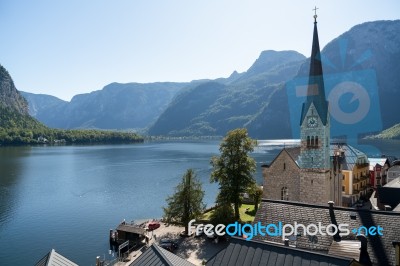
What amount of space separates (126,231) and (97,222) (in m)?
15.8

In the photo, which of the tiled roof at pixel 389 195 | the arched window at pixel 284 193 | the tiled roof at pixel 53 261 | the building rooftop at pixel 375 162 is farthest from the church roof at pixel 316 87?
the building rooftop at pixel 375 162

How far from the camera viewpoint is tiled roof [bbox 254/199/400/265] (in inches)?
798

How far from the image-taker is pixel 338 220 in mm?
23109

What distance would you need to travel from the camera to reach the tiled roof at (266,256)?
14.0 m

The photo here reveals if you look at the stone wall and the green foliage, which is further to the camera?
the green foliage

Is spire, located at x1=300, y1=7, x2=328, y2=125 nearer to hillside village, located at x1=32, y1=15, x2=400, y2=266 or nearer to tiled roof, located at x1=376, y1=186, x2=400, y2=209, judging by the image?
hillside village, located at x1=32, y1=15, x2=400, y2=266

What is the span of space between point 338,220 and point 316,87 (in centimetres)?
1854

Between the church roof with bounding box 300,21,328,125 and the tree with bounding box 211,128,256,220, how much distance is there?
10.2m

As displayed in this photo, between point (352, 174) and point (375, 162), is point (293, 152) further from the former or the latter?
point (375, 162)

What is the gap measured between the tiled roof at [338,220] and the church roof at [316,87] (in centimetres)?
1531

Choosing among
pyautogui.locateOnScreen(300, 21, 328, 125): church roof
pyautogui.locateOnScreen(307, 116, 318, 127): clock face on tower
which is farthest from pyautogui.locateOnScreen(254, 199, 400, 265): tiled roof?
pyautogui.locateOnScreen(300, 21, 328, 125): church roof

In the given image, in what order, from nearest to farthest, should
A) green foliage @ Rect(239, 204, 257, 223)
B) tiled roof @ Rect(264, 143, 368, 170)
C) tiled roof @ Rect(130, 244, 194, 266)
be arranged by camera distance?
tiled roof @ Rect(130, 244, 194, 266)
green foliage @ Rect(239, 204, 257, 223)
tiled roof @ Rect(264, 143, 368, 170)

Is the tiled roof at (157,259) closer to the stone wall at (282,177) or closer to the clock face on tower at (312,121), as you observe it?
the clock face on tower at (312,121)

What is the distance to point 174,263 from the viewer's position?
15.0 metres
